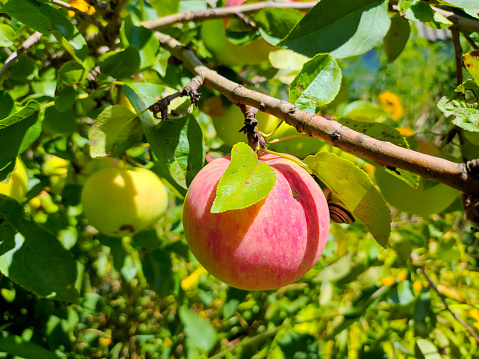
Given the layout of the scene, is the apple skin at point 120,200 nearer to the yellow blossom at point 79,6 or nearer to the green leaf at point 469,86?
the yellow blossom at point 79,6

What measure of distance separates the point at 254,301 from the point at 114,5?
1017 mm

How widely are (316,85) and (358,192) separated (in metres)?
0.20

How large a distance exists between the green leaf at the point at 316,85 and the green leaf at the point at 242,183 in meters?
0.16

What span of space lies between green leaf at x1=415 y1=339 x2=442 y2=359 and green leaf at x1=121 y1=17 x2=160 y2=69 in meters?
0.86

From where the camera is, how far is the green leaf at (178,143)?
2.03 feet

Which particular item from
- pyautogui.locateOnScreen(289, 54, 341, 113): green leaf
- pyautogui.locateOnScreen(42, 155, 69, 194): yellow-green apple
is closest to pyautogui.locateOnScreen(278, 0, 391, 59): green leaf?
pyautogui.locateOnScreen(289, 54, 341, 113): green leaf

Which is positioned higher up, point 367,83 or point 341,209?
point 341,209

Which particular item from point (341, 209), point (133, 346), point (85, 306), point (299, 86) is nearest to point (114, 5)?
point (299, 86)

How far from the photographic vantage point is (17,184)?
0.79 meters

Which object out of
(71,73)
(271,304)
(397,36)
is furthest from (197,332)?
(397,36)

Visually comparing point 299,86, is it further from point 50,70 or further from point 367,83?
point 367,83

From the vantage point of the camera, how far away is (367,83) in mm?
3898

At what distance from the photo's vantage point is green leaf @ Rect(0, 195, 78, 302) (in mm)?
680

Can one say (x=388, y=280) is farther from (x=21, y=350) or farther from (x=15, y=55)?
(x=15, y=55)
